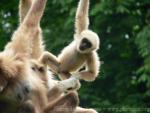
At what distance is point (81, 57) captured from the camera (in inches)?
479

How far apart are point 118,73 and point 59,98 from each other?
15.6m

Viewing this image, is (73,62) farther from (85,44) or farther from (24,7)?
(24,7)

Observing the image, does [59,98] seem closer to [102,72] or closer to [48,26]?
[102,72]

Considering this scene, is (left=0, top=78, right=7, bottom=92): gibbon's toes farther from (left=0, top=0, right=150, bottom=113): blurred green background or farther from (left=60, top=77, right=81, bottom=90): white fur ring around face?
(left=0, top=0, right=150, bottom=113): blurred green background

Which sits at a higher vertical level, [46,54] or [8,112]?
[46,54]

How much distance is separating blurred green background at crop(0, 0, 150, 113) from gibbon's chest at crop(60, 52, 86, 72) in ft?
38.2

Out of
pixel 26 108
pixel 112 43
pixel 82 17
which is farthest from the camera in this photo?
pixel 112 43

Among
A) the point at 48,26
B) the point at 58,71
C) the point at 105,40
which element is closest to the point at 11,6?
the point at 48,26

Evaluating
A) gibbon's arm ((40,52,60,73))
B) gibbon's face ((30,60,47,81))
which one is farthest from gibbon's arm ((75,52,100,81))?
gibbon's face ((30,60,47,81))

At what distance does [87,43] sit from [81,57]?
38 centimetres

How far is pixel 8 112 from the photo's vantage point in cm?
1025

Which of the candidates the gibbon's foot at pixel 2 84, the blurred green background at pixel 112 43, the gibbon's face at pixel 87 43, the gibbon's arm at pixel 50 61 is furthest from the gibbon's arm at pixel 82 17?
the blurred green background at pixel 112 43

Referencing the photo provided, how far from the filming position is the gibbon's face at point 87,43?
11828 millimetres

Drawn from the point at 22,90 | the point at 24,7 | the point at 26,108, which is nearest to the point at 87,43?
the point at 24,7
